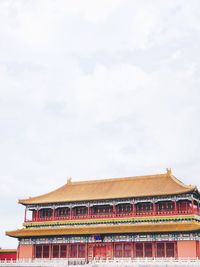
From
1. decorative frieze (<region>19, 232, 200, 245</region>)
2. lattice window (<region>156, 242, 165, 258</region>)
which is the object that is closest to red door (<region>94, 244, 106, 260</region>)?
decorative frieze (<region>19, 232, 200, 245</region>)

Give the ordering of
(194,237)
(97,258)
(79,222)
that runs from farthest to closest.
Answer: (79,222)
(97,258)
(194,237)

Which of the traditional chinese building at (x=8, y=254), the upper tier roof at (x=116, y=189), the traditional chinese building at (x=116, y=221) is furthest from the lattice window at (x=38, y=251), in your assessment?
the upper tier roof at (x=116, y=189)

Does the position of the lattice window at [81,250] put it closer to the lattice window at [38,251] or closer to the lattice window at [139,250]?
the lattice window at [38,251]

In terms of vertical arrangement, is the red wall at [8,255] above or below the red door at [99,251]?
below

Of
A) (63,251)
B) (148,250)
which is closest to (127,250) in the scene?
(148,250)

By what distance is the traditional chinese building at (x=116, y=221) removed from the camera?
172ft

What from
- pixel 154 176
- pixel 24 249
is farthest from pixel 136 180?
pixel 24 249

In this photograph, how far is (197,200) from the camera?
55.8 metres

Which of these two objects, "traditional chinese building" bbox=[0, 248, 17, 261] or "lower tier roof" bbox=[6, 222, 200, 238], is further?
"traditional chinese building" bbox=[0, 248, 17, 261]

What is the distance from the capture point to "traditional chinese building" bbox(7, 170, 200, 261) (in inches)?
2058

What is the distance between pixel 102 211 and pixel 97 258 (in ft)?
21.5

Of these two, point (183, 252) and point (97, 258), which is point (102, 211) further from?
point (183, 252)

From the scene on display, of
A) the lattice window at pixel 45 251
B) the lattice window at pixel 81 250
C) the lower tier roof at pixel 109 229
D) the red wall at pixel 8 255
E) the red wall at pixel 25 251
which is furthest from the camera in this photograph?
the red wall at pixel 8 255

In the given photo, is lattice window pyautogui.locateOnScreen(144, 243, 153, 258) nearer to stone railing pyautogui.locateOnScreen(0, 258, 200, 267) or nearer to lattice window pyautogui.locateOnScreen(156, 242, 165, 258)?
lattice window pyautogui.locateOnScreen(156, 242, 165, 258)
